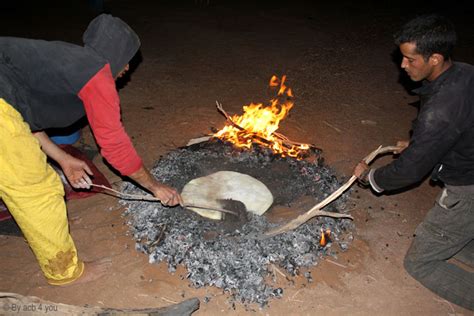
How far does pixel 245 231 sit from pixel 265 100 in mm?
3126

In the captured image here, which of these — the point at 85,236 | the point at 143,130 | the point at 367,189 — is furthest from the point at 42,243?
the point at 367,189

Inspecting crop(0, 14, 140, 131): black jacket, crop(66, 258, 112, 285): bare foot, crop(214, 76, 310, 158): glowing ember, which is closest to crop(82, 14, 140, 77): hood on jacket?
crop(0, 14, 140, 131): black jacket

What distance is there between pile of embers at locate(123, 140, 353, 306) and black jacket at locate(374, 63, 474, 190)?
114cm

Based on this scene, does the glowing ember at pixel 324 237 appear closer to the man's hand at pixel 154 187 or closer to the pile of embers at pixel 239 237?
the pile of embers at pixel 239 237

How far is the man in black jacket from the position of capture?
2766 mm

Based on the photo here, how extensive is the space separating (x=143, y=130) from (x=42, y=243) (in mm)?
2693

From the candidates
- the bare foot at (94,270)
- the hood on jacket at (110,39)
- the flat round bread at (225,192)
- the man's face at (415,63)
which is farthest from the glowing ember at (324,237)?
the hood on jacket at (110,39)

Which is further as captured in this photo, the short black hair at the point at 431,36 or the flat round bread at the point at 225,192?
the flat round bread at the point at 225,192

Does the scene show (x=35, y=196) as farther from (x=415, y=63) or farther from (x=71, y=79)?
(x=415, y=63)

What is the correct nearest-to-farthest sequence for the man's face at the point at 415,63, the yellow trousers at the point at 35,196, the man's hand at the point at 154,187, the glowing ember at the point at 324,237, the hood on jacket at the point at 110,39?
the yellow trousers at the point at 35,196
the hood on jacket at the point at 110,39
the man's face at the point at 415,63
the man's hand at the point at 154,187
the glowing ember at the point at 324,237

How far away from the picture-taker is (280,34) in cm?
918

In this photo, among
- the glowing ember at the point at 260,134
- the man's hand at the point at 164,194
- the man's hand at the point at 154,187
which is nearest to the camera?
the man's hand at the point at 154,187

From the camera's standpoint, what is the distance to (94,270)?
11.3 feet

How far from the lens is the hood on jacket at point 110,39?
270 centimetres
